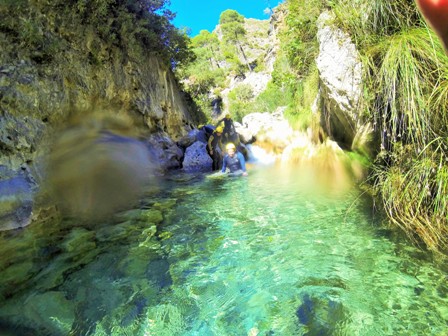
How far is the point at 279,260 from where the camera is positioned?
10.6 ft

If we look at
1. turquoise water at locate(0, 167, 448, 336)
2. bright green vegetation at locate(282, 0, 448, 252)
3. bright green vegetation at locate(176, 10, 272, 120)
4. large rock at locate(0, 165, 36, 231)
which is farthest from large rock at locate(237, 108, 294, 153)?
bright green vegetation at locate(176, 10, 272, 120)

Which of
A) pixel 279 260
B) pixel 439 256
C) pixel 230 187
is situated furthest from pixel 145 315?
pixel 230 187

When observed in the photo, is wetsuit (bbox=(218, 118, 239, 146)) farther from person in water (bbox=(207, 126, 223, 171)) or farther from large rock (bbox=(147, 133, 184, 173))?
large rock (bbox=(147, 133, 184, 173))

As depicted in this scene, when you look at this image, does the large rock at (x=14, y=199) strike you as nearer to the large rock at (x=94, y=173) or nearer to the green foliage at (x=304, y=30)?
the large rock at (x=94, y=173)

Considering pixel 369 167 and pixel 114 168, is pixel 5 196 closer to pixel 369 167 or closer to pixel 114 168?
pixel 114 168

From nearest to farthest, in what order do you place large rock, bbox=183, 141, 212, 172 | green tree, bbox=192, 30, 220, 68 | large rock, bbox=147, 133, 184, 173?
large rock, bbox=147, 133, 184, 173 < large rock, bbox=183, 141, 212, 172 < green tree, bbox=192, 30, 220, 68

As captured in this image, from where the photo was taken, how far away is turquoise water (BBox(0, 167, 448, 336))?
231cm

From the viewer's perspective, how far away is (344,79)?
197 inches

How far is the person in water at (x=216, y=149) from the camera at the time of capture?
1220cm

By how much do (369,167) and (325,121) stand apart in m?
2.80

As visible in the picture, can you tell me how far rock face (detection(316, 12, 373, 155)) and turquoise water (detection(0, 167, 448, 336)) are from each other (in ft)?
3.96

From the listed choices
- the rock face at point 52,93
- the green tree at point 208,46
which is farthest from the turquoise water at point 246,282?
the green tree at point 208,46

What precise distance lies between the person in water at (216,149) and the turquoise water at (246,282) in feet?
25.0

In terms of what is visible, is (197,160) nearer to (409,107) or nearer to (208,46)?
(409,107)
